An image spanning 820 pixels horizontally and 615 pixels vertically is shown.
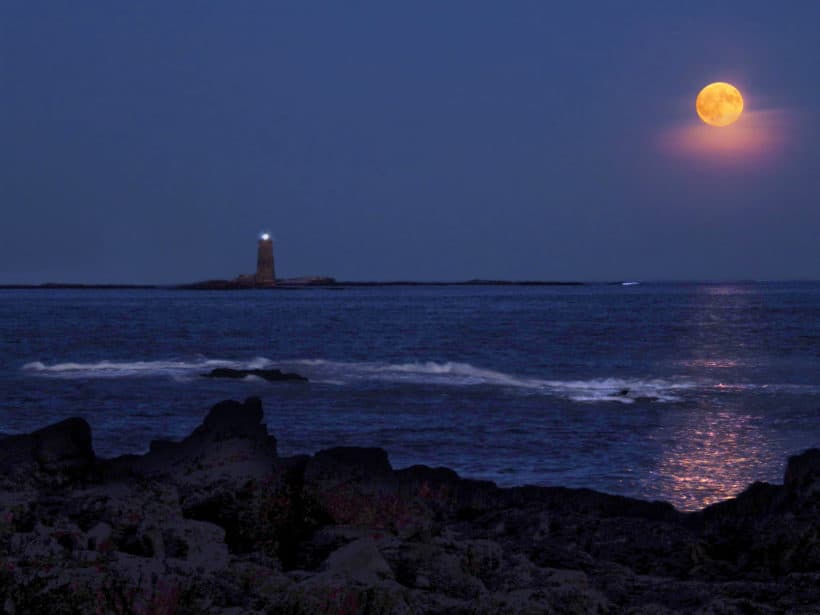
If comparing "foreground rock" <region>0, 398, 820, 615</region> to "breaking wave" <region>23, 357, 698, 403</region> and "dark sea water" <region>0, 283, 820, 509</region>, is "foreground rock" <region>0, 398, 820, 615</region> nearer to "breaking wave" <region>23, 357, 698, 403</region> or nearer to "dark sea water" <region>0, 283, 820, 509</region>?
"dark sea water" <region>0, 283, 820, 509</region>

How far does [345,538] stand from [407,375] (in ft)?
88.8

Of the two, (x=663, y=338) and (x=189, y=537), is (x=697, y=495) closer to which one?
(x=189, y=537)

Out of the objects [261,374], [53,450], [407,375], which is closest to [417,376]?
[407,375]

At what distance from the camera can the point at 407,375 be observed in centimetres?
3312

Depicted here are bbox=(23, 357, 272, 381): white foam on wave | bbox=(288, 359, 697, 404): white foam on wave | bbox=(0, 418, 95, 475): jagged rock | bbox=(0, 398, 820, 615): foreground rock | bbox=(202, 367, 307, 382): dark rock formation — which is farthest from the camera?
bbox=(23, 357, 272, 381): white foam on wave

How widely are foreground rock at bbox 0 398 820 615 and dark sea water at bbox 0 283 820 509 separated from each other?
17.4 ft

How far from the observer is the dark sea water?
15.2m

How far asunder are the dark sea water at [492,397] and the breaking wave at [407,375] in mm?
103

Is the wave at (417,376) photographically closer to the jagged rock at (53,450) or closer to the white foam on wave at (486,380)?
the white foam on wave at (486,380)

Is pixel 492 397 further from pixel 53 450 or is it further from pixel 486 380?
pixel 53 450

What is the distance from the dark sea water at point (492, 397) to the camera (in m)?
15.2

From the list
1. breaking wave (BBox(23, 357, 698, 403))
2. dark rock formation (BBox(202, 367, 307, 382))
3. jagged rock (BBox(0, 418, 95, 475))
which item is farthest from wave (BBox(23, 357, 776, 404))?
jagged rock (BBox(0, 418, 95, 475))

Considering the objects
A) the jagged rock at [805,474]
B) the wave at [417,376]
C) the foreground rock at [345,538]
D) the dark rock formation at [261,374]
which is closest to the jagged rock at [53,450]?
the foreground rock at [345,538]

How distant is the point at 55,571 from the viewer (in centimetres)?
470
